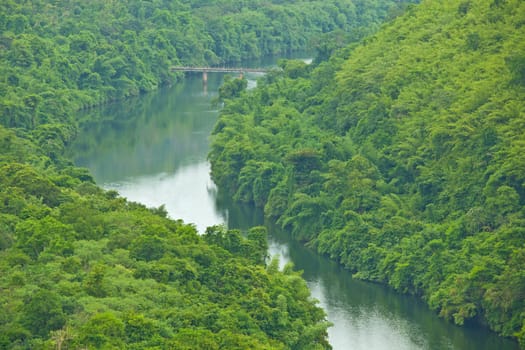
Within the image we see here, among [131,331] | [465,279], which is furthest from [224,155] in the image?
[131,331]

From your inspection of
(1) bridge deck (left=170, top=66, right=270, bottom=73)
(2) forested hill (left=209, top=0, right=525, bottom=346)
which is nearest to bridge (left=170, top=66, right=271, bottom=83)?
(1) bridge deck (left=170, top=66, right=270, bottom=73)

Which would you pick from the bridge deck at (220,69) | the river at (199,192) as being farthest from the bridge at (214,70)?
the river at (199,192)

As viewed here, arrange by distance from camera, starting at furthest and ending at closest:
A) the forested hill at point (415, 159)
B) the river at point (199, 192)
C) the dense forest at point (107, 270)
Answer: the forested hill at point (415, 159)
the river at point (199, 192)
the dense forest at point (107, 270)

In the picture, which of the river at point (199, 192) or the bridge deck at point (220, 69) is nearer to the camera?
the river at point (199, 192)

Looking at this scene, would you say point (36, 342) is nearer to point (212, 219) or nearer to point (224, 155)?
point (212, 219)

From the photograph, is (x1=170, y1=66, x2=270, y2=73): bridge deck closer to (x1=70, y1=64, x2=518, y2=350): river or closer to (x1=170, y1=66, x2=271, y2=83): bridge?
(x1=170, y1=66, x2=271, y2=83): bridge

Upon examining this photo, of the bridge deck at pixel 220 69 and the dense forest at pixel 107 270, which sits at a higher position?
the dense forest at pixel 107 270

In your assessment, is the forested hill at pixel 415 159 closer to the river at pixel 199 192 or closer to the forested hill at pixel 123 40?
the river at pixel 199 192

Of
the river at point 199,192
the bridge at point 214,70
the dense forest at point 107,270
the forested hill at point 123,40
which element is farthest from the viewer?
the bridge at point 214,70
